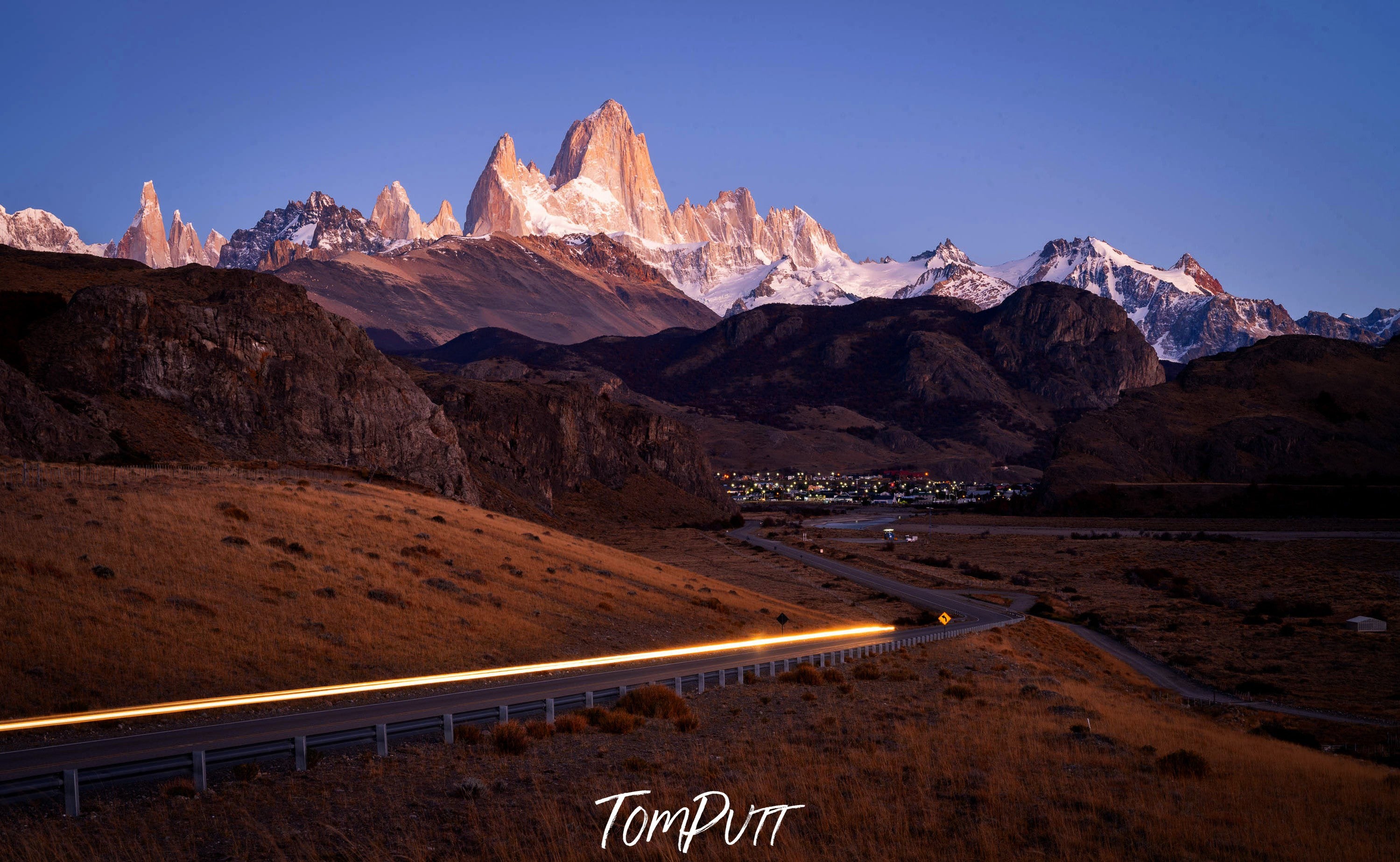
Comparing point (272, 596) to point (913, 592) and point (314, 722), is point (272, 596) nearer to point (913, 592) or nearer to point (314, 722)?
point (314, 722)

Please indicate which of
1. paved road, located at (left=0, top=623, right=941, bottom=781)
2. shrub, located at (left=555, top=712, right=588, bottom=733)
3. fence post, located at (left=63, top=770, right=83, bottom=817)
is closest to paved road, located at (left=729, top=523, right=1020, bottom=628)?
paved road, located at (left=0, top=623, right=941, bottom=781)

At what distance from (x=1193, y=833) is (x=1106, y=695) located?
21.3 m

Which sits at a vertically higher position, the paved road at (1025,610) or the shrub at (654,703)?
the shrub at (654,703)

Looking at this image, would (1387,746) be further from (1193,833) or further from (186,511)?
(186,511)

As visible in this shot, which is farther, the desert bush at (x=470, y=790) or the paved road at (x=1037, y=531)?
the paved road at (x=1037, y=531)

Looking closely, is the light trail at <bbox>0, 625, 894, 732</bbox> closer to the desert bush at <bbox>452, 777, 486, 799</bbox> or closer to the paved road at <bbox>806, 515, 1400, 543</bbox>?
the desert bush at <bbox>452, 777, 486, 799</bbox>

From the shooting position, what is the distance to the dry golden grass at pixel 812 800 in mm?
11430

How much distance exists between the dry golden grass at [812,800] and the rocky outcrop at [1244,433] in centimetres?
12744

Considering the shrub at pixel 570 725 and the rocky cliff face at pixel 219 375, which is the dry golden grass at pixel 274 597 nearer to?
the shrub at pixel 570 725

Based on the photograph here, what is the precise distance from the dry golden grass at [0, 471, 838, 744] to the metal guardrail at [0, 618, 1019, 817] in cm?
633

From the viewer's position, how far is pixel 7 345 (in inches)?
2640

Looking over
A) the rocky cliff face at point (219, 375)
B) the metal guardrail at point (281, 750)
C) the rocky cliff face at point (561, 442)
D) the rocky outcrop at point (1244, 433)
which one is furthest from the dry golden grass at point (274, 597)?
the rocky outcrop at point (1244, 433)

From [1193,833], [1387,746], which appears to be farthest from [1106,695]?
[1193,833]

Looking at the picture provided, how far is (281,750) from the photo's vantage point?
15008 millimetres
